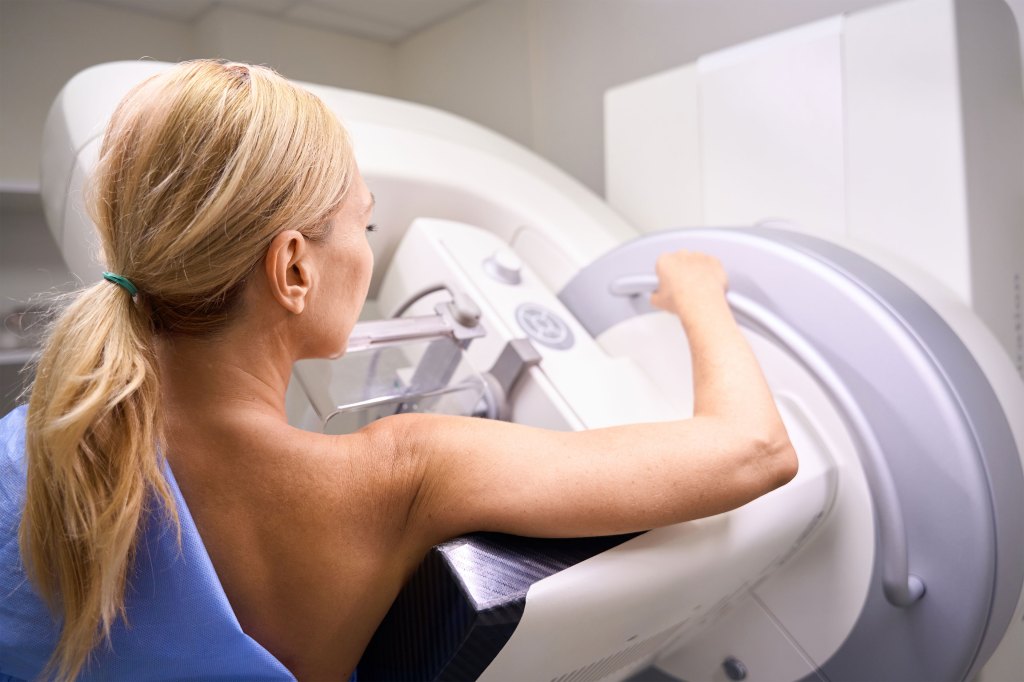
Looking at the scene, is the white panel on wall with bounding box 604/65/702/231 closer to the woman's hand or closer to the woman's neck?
the woman's hand

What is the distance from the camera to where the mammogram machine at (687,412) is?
27.0 inches

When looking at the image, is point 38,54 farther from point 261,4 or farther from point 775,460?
point 775,460

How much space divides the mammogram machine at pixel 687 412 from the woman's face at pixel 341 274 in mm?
188

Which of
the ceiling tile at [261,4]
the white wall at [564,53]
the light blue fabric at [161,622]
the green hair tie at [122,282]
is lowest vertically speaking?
the light blue fabric at [161,622]

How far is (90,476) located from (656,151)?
120 cm

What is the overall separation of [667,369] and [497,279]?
311 mm

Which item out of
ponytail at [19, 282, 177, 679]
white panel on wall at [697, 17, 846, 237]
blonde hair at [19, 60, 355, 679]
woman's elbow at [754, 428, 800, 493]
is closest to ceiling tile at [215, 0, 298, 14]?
white panel on wall at [697, 17, 846, 237]

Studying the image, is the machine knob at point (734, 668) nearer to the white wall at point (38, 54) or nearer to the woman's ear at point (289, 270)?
the woman's ear at point (289, 270)

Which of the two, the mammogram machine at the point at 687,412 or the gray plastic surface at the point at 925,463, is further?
the gray plastic surface at the point at 925,463

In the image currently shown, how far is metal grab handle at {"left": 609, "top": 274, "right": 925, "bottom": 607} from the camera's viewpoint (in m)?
0.89

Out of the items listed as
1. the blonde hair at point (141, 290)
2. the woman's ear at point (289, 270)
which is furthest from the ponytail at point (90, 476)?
the woman's ear at point (289, 270)

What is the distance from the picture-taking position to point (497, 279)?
1.21 meters

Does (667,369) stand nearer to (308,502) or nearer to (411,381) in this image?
(411,381)

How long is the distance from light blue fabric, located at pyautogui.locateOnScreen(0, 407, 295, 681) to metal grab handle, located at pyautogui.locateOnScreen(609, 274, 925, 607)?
0.71 m
